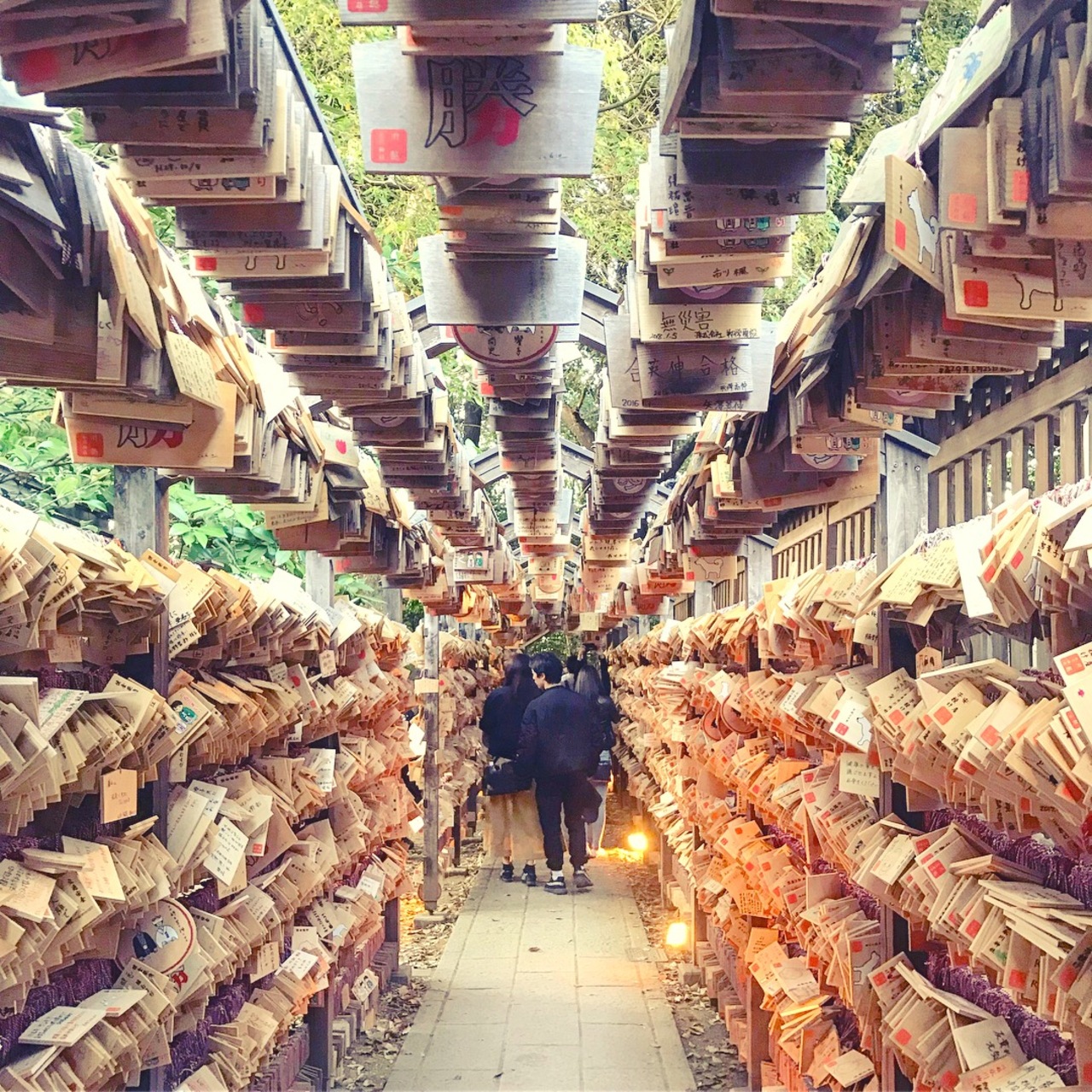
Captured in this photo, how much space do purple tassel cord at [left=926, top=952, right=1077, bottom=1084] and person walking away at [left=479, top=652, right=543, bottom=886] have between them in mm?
7404

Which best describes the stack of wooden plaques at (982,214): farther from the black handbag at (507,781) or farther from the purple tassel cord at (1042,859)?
the black handbag at (507,781)

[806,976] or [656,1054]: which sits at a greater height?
[806,976]

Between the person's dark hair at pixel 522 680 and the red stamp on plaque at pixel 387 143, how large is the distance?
1025 centimetres

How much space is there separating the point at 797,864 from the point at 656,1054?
1.98 m

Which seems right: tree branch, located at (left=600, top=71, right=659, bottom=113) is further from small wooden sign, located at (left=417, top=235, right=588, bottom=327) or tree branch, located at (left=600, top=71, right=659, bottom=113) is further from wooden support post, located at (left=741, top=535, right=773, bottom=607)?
small wooden sign, located at (left=417, top=235, right=588, bottom=327)

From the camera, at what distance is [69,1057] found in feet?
7.87

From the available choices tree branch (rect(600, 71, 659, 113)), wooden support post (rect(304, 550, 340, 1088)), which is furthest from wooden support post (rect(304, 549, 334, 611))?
tree branch (rect(600, 71, 659, 113))

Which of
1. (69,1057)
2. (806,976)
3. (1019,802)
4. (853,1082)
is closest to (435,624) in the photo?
(806,976)

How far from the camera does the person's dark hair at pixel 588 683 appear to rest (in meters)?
14.1

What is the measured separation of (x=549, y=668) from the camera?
1118 centimetres

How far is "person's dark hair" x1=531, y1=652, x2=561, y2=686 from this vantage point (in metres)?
11.1

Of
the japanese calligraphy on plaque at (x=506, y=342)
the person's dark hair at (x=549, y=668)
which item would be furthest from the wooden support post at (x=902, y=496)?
the person's dark hair at (x=549, y=668)

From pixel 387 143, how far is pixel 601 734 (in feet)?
28.3

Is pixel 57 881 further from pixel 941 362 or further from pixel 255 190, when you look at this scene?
pixel 941 362
